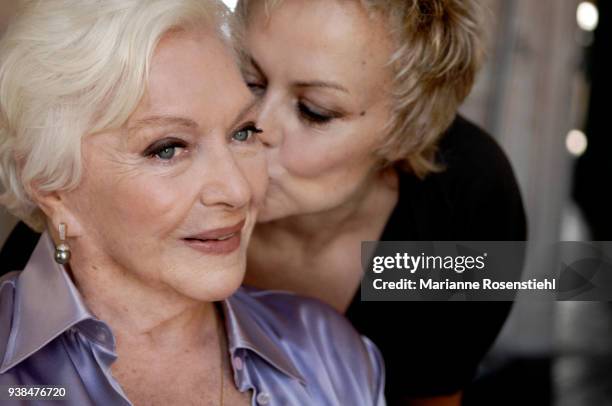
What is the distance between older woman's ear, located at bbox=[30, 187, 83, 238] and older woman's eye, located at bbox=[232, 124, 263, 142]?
335 mm

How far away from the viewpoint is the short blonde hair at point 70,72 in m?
1.39

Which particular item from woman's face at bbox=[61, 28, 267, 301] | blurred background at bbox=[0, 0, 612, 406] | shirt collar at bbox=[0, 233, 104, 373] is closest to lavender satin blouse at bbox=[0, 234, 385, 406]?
shirt collar at bbox=[0, 233, 104, 373]

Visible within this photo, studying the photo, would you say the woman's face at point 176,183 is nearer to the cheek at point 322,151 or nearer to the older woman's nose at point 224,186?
the older woman's nose at point 224,186

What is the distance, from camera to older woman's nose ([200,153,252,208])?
1484mm

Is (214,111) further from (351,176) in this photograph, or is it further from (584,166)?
(584,166)

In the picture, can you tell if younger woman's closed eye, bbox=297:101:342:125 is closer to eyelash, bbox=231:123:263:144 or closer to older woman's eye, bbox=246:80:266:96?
older woman's eye, bbox=246:80:266:96

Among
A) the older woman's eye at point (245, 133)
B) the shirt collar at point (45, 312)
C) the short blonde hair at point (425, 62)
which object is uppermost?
the short blonde hair at point (425, 62)

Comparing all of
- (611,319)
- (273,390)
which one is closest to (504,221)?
(273,390)

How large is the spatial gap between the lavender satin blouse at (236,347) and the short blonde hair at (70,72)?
0.22 metres

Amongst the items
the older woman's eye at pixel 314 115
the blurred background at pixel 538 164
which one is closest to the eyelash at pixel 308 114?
the older woman's eye at pixel 314 115

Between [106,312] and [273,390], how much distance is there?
1.21 feet

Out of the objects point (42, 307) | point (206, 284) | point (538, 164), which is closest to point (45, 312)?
point (42, 307)

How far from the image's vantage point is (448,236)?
7.20ft

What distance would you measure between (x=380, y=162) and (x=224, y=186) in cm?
74
